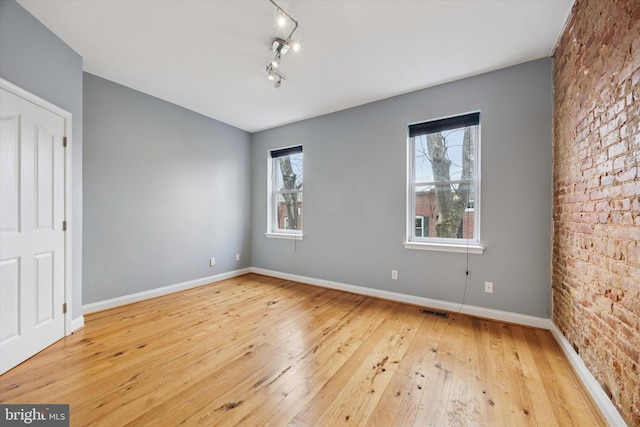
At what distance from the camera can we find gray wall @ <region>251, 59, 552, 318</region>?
253 cm

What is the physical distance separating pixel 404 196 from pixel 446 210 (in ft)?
1.70

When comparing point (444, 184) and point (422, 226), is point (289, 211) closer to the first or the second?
point (422, 226)

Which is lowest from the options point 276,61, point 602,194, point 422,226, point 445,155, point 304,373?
point 304,373

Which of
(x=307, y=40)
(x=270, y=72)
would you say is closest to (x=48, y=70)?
(x=270, y=72)

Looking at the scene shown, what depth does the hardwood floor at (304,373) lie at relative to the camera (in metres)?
1.45

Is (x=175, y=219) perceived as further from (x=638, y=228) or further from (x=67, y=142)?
(x=638, y=228)

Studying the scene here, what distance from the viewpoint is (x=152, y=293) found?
3406 millimetres

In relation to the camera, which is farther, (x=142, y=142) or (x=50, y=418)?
(x=142, y=142)

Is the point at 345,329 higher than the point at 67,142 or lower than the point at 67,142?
lower

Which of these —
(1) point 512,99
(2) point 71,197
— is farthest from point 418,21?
(2) point 71,197

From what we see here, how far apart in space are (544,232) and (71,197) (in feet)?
15.0

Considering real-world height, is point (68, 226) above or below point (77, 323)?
above

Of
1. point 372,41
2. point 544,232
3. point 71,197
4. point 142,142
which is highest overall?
point 372,41

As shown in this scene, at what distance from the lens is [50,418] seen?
143 cm
